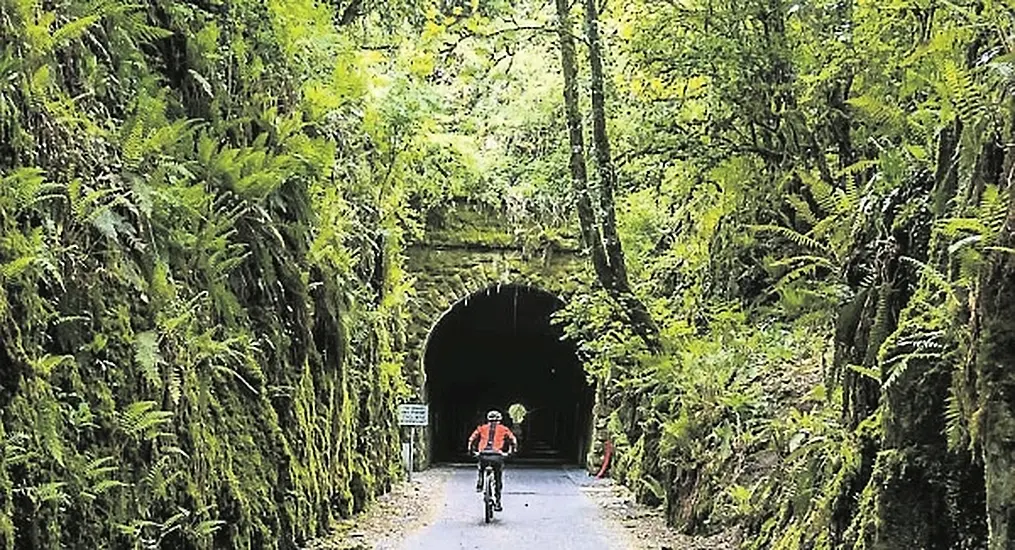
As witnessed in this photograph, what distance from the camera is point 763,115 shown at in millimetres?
11195

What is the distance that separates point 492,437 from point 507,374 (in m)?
26.2

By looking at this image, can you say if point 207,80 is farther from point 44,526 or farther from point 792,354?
point 792,354

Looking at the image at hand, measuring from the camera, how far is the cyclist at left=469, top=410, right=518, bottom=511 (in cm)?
1410

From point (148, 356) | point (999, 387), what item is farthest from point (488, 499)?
point (999, 387)

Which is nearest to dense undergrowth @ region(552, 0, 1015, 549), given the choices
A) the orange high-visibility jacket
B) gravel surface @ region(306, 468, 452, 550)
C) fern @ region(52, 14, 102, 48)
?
the orange high-visibility jacket

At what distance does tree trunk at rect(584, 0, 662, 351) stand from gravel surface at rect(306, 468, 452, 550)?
3.66m

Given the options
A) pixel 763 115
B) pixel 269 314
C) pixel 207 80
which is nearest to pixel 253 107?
pixel 207 80

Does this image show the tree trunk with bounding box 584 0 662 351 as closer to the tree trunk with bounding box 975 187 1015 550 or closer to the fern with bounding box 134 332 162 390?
the fern with bounding box 134 332 162 390

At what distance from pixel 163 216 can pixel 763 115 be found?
21.1ft

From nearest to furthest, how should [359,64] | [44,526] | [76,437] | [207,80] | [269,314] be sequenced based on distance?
[44,526], [76,437], [207,80], [269,314], [359,64]

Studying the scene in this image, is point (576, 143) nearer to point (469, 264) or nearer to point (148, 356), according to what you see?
point (148, 356)

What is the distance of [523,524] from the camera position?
43.2 feet

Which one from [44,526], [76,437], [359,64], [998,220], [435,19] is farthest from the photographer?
[435,19]

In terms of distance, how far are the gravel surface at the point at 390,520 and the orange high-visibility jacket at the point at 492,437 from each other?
3.74ft
